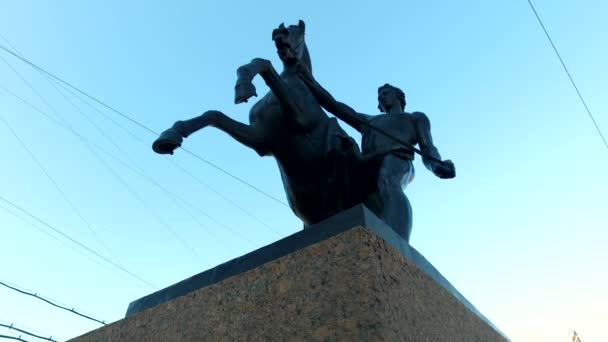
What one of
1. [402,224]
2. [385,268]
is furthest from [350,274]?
[402,224]

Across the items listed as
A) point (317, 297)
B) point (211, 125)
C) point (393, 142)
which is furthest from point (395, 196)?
point (317, 297)

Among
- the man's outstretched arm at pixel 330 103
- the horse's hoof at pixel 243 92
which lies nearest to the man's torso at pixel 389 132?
the man's outstretched arm at pixel 330 103

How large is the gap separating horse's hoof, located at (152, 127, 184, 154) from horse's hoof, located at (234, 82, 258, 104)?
15.1 inches

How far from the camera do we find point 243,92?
2586mm

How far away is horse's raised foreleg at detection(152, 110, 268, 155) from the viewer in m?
2.70

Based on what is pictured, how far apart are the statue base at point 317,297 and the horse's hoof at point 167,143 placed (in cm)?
65

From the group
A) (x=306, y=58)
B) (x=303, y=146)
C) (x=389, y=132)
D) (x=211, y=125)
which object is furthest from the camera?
(x=306, y=58)

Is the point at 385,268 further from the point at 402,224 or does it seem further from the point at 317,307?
the point at 402,224

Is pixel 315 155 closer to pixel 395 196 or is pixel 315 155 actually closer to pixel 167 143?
pixel 395 196

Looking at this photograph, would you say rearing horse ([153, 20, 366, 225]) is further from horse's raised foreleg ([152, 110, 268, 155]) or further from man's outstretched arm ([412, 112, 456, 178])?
man's outstretched arm ([412, 112, 456, 178])

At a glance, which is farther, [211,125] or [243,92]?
[211,125]

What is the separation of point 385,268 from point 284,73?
177cm

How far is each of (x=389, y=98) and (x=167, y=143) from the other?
6.13ft

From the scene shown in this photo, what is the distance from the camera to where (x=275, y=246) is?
2309 mm
